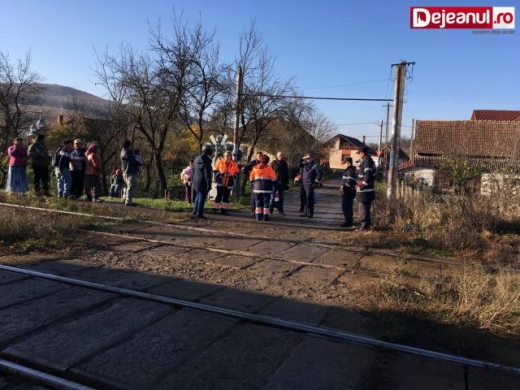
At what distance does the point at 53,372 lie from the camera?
3584mm

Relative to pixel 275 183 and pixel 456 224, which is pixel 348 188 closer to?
pixel 456 224

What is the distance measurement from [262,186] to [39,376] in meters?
8.82

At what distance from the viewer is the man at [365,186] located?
34.7 feet

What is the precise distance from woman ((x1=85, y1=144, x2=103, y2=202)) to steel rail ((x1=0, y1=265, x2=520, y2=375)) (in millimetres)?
7589

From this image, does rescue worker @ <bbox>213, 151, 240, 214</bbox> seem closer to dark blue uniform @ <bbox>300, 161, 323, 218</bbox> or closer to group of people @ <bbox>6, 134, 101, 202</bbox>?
dark blue uniform @ <bbox>300, 161, 323, 218</bbox>

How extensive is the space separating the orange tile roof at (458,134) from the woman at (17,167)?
30.4m

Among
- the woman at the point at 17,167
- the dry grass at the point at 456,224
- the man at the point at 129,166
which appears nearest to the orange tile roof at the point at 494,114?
the dry grass at the point at 456,224

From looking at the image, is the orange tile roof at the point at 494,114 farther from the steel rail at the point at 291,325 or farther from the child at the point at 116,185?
the steel rail at the point at 291,325

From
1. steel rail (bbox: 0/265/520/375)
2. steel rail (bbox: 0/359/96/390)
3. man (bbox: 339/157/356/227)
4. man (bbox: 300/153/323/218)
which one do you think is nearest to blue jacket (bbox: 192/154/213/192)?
man (bbox: 300/153/323/218)

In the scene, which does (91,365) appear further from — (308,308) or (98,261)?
(98,261)

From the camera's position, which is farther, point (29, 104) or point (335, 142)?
point (335, 142)

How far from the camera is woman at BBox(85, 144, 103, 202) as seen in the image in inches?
522

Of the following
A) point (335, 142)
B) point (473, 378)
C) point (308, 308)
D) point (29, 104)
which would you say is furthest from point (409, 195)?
point (335, 142)

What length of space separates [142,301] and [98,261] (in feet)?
6.92
